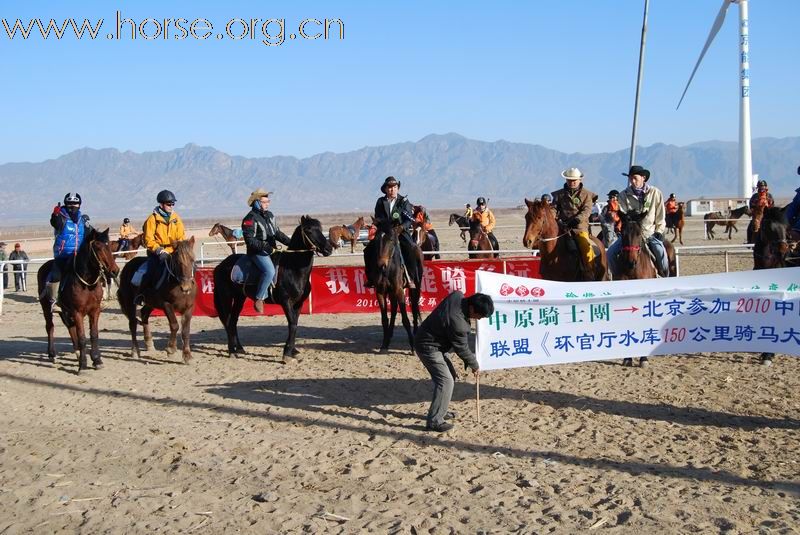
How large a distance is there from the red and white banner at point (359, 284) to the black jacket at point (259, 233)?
4.71 meters

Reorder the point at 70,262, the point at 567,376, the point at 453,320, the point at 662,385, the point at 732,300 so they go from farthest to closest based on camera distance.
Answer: the point at 70,262 → the point at 567,376 → the point at 662,385 → the point at 732,300 → the point at 453,320

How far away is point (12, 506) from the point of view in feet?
23.2

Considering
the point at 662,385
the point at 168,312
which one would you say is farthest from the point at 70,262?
the point at 662,385

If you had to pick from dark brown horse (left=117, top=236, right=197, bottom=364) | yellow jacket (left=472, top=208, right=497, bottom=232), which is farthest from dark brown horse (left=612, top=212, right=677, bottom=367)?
yellow jacket (left=472, top=208, right=497, bottom=232)

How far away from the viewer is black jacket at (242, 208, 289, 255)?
1302 centimetres

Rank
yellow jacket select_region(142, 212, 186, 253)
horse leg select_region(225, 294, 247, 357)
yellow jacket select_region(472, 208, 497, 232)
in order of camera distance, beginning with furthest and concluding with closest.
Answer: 1. yellow jacket select_region(472, 208, 497, 232)
2. horse leg select_region(225, 294, 247, 357)
3. yellow jacket select_region(142, 212, 186, 253)

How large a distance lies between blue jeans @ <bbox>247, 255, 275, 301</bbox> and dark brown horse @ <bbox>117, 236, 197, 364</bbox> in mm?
1010

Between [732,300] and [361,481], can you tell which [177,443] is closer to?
[361,481]

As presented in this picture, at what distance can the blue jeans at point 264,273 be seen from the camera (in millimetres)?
12922

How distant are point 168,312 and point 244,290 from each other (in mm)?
1245

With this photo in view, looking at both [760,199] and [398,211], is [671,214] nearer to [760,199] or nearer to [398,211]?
[760,199]

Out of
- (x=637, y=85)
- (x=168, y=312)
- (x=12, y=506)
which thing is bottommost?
(x=12, y=506)

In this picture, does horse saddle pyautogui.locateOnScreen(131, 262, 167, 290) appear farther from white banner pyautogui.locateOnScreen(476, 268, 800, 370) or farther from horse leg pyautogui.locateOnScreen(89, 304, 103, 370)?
white banner pyautogui.locateOnScreen(476, 268, 800, 370)

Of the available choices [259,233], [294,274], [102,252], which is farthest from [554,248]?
[102,252]
